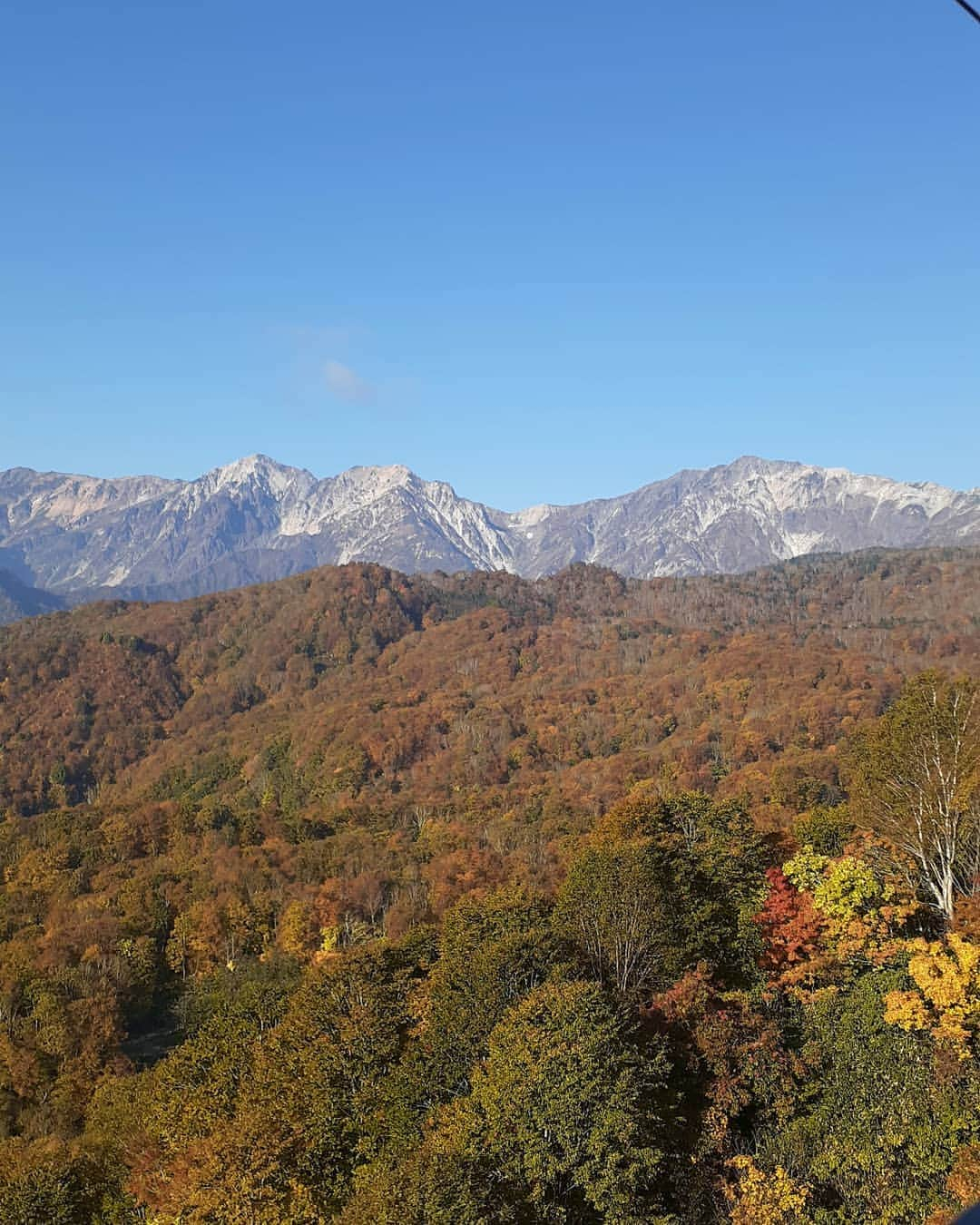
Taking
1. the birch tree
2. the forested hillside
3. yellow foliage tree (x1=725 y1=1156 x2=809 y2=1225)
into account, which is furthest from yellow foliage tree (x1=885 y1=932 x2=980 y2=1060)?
yellow foliage tree (x1=725 y1=1156 x2=809 y2=1225)

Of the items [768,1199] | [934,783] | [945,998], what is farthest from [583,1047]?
[934,783]

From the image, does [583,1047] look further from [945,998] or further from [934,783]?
[934,783]

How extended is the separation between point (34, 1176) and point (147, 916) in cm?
5584

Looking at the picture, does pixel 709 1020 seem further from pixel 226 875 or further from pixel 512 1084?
pixel 226 875

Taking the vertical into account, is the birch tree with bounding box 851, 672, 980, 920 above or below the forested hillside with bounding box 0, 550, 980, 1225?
above

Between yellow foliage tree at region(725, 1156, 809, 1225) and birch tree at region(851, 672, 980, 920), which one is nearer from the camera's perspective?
yellow foliage tree at region(725, 1156, 809, 1225)

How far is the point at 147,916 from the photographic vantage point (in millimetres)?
89625

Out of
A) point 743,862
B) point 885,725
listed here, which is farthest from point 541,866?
point 885,725

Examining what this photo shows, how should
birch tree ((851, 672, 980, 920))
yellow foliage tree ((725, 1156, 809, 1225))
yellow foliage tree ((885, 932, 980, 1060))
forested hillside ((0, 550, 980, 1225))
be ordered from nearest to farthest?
yellow foliage tree ((725, 1156, 809, 1225)) → forested hillside ((0, 550, 980, 1225)) → yellow foliage tree ((885, 932, 980, 1060)) → birch tree ((851, 672, 980, 920))

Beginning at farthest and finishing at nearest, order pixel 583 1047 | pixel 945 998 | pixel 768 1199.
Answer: pixel 945 998
pixel 583 1047
pixel 768 1199

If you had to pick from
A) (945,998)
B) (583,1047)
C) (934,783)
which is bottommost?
(583,1047)

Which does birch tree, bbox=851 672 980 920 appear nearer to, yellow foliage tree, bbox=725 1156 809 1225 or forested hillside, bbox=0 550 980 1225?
forested hillside, bbox=0 550 980 1225

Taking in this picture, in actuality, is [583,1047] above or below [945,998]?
below

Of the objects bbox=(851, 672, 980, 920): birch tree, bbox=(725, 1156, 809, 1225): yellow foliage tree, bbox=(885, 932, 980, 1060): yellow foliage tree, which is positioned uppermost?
bbox=(851, 672, 980, 920): birch tree
